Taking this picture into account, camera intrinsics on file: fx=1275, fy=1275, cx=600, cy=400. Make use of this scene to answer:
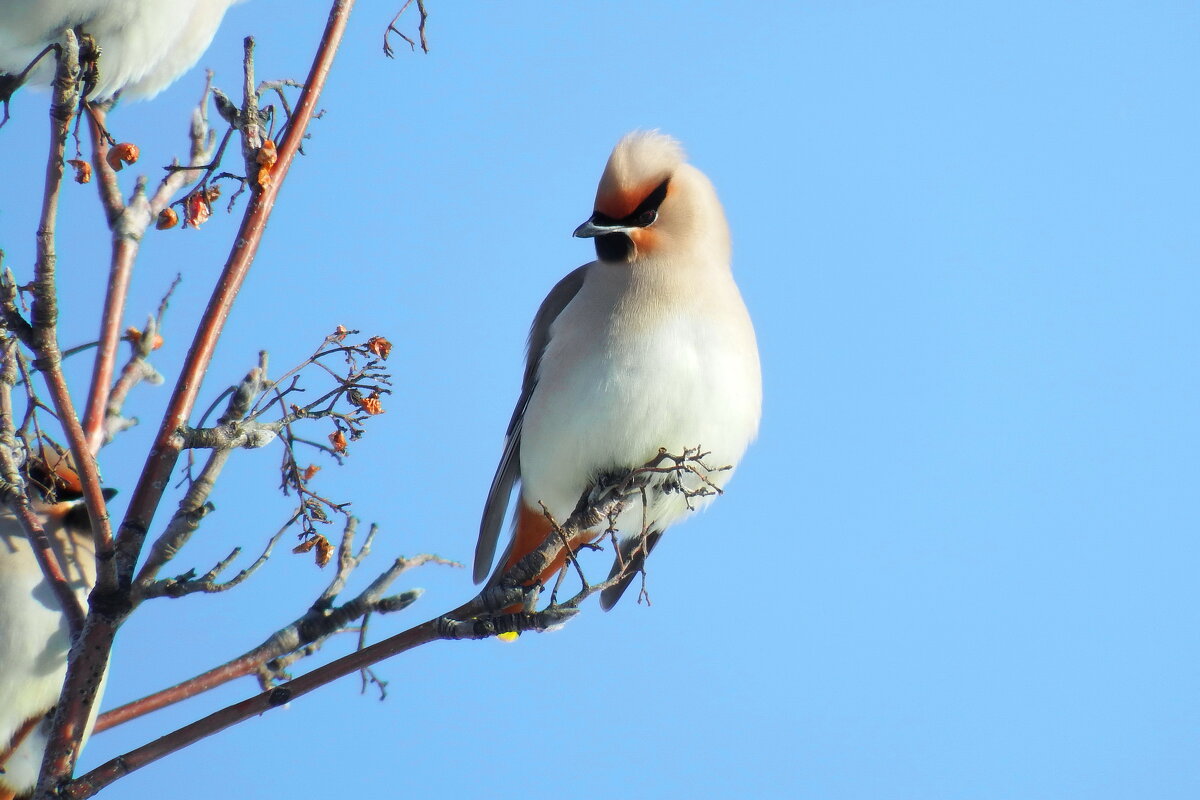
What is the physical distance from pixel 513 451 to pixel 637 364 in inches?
25.6

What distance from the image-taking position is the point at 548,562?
255cm

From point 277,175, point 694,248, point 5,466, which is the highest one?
point 694,248

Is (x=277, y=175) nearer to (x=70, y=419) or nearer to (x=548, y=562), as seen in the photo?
(x=70, y=419)

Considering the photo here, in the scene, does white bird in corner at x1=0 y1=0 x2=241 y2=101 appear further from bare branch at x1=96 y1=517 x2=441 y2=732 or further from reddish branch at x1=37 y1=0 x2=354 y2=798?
bare branch at x1=96 y1=517 x2=441 y2=732

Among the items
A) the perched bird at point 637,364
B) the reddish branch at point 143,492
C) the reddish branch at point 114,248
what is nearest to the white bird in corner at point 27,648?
the reddish branch at point 114,248

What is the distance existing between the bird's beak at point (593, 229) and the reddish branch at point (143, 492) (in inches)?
41.5

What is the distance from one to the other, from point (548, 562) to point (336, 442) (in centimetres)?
49

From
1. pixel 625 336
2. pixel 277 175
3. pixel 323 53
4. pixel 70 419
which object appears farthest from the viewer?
pixel 625 336

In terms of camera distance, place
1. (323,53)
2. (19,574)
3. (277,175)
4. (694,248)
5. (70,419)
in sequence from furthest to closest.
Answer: (694,248), (19,574), (323,53), (277,175), (70,419)

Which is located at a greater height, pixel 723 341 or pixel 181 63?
pixel 181 63

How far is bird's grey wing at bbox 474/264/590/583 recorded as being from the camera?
12.0ft

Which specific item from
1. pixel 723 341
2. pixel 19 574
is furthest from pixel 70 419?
pixel 723 341

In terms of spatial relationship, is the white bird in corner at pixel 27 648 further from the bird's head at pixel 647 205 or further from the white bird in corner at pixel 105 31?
the bird's head at pixel 647 205

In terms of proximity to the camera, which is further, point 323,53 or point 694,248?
point 694,248
